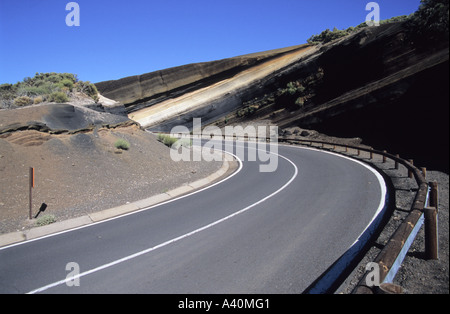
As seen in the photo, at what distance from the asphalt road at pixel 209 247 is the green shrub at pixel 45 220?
1432 mm

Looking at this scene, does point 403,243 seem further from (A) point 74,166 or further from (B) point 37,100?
(B) point 37,100

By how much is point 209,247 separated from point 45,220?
587 cm

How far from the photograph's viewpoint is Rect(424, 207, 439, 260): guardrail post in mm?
4320

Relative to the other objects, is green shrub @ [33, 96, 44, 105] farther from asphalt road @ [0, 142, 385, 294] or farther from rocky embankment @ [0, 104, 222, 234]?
asphalt road @ [0, 142, 385, 294]

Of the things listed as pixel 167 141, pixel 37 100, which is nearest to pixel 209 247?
pixel 167 141

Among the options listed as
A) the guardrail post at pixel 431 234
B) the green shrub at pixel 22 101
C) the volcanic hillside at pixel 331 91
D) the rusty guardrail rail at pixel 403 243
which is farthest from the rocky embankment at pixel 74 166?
the volcanic hillside at pixel 331 91

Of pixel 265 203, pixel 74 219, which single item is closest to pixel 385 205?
pixel 265 203

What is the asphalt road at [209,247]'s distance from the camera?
4.90 meters

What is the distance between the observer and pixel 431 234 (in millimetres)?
4348

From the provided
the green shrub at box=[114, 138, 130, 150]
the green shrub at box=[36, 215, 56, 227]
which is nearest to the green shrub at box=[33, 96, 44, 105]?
the green shrub at box=[114, 138, 130, 150]

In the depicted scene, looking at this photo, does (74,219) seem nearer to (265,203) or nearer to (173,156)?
(265,203)

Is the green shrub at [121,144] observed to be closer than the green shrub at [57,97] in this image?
Yes

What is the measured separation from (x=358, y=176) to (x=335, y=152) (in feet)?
29.2

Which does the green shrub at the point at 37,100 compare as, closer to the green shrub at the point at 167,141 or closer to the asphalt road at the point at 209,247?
the green shrub at the point at 167,141
